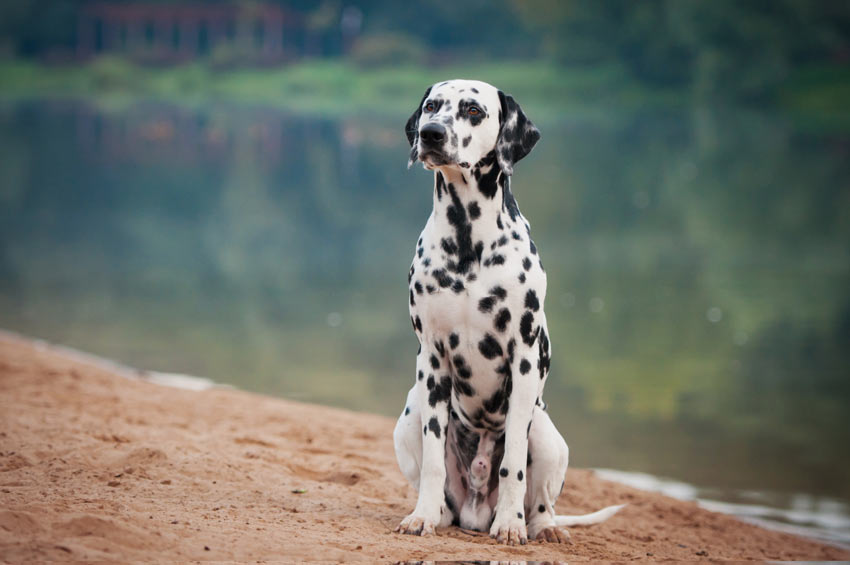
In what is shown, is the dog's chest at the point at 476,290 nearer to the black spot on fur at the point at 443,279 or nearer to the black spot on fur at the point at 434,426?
the black spot on fur at the point at 443,279

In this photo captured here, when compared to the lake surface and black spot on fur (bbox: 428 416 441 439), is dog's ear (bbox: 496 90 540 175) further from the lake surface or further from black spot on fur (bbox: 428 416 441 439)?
the lake surface

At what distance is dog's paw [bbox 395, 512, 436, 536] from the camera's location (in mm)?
→ 4418

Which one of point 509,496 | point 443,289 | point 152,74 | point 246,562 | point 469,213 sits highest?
→ point 152,74

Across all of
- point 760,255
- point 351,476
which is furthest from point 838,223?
point 351,476

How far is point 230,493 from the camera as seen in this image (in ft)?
16.2

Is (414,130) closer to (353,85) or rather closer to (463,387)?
(463,387)

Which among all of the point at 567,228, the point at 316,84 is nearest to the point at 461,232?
the point at 567,228

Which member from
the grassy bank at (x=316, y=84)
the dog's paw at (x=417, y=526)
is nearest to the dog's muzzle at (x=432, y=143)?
the dog's paw at (x=417, y=526)

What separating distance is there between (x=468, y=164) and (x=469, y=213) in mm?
229

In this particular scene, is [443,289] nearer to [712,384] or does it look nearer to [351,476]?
[351,476]

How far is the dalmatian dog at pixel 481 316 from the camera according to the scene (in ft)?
14.3

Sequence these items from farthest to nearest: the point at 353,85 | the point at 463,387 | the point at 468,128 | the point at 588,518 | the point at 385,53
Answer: the point at 385,53 → the point at 353,85 → the point at 588,518 → the point at 463,387 → the point at 468,128

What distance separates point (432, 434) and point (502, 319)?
1.95ft

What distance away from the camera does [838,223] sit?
755 inches
